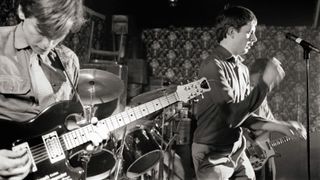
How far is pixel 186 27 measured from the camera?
3.30m

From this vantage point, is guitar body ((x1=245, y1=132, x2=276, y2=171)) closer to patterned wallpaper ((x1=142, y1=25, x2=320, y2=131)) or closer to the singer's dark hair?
patterned wallpaper ((x1=142, y1=25, x2=320, y2=131))

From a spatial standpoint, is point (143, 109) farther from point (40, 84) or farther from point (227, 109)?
point (227, 109)

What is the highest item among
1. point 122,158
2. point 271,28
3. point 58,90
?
point 271,28

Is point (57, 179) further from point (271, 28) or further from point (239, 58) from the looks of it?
point (271, 28)

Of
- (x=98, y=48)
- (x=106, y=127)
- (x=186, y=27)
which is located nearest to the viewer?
(x=106, y=127)

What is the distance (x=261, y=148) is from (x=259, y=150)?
3 cm

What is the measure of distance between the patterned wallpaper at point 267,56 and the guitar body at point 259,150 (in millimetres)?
265

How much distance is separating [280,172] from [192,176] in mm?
745

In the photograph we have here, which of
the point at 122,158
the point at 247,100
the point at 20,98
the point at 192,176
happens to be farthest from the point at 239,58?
the point at 20,98

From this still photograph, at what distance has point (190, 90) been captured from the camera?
2.35 metres

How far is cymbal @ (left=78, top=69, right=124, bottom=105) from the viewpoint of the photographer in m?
2.27

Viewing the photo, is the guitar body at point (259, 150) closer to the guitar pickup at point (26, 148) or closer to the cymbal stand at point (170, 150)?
the cymbal stand at point (170, 150)

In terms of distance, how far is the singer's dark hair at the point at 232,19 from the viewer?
273 cm

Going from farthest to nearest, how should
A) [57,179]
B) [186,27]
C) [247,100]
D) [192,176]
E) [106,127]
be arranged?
[186,27]
[192,176]
[247,100]
[106,127]
[57,179]
